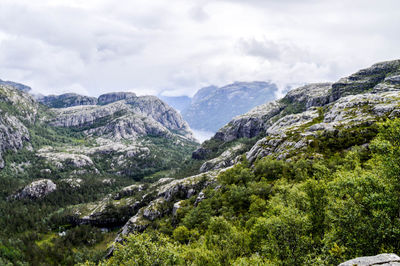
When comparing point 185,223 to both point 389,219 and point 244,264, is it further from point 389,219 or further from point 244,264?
point 389,219

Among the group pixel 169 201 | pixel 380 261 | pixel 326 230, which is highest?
pixel 380 261

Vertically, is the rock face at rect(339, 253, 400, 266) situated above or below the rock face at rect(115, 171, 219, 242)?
above

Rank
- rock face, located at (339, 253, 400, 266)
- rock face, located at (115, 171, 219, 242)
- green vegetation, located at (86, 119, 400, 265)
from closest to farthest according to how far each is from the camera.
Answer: rock face, located at (339, 253, 400, 266), green vegetation, located at (86, 119, 400, 265), rock face, located at (115, 171, 219, 242)

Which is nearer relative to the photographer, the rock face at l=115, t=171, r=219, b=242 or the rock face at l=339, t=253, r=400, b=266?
the rock face at l=339, t=253, r=400, b=266

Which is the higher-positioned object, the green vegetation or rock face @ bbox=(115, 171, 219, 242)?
the green vegetation

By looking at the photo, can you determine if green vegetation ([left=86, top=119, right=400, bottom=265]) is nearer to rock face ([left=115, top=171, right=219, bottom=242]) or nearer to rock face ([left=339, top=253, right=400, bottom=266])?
rock face ([left=339, top=253, right=400, bottom=266])

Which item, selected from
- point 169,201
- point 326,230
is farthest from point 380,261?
point 169,201

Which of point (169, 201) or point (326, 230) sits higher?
point (326, 230)

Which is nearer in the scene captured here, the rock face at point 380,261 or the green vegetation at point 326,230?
the rock face at point 380,261

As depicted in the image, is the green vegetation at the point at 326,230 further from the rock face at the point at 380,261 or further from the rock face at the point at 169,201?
the rock face at the point at 169,201

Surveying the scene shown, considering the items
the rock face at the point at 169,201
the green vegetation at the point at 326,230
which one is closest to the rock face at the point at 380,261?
the green vegetation at the point at 326,230

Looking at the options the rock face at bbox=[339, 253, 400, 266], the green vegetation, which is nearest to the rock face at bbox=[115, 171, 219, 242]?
the green vegetation

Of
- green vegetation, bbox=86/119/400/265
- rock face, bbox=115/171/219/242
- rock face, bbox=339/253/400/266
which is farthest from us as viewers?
rock face, bbox=115/171/219/242

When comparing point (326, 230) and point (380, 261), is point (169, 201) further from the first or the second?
point (380, 261)
